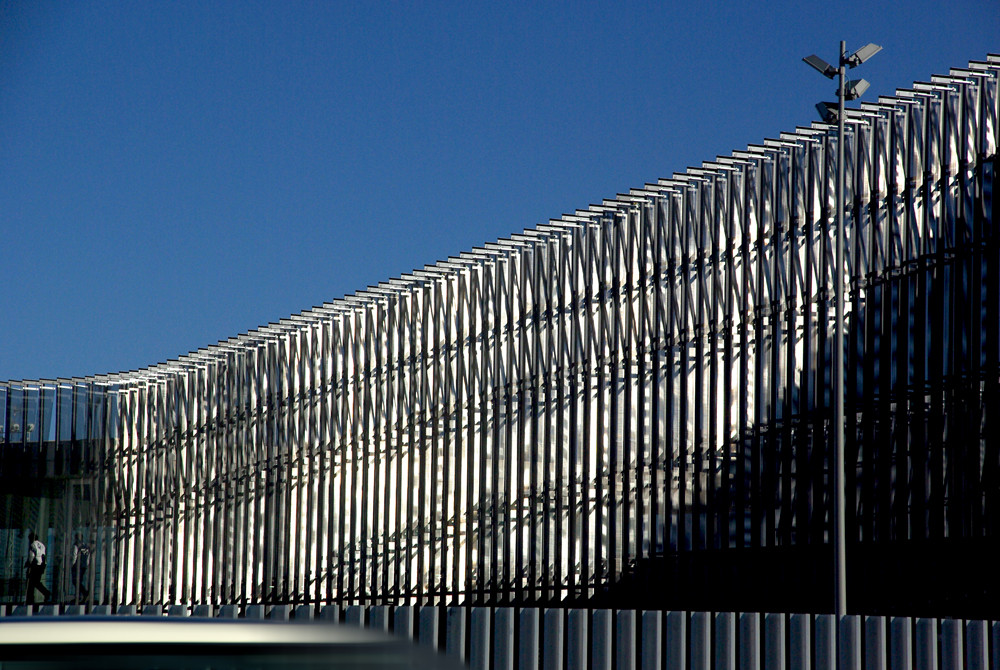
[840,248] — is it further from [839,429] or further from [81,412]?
[81,412]

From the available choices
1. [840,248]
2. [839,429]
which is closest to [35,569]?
[839,429]

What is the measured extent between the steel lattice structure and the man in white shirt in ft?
2.53

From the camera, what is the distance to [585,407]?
1457 inches

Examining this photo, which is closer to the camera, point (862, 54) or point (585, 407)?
point (862, 54)

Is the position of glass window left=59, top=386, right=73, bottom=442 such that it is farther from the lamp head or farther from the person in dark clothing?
the lamp head

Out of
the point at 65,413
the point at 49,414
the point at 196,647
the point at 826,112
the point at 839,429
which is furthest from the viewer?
the point at 65,413

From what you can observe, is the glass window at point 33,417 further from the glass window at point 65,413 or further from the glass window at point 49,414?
the glass window at point 65,413

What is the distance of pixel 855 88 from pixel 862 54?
0.57 m

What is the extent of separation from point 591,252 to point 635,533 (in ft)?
24.3

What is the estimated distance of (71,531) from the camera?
5094cm

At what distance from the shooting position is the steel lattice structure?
28500mm

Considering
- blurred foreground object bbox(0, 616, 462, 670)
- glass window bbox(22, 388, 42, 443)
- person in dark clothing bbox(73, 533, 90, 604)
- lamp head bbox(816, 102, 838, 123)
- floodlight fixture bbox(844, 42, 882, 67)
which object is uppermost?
floodlight fixture bbox(844, 42, 882, 67)

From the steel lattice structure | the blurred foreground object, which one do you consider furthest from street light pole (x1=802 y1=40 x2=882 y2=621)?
the blurred foreground object

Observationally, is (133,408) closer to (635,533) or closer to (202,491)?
(202,491)
